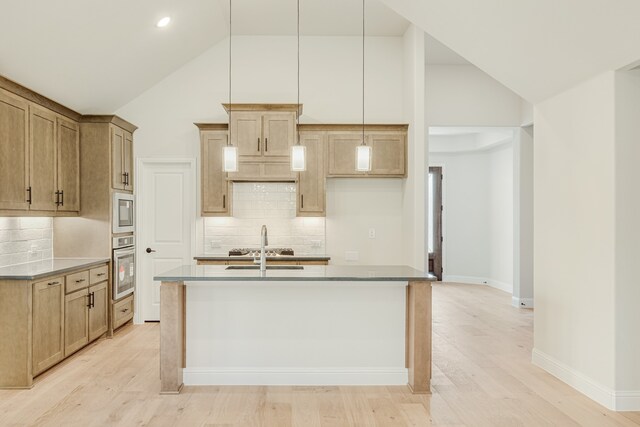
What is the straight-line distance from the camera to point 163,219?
5828mm

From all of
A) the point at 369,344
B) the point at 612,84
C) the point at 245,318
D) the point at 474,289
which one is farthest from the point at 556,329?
the point at 474,289

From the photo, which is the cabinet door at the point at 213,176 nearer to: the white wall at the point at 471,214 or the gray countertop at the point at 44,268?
the gray countertop at the point at 44,268

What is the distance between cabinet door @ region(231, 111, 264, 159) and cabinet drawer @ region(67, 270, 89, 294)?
7.14ft

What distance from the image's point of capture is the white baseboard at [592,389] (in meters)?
3.11

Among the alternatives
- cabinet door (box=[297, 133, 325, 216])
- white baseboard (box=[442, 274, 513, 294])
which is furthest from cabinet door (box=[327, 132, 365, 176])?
white baseboard (box=[442, 274, 513, 294])

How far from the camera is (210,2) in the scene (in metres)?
4.92

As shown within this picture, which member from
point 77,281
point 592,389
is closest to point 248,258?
point 77,281

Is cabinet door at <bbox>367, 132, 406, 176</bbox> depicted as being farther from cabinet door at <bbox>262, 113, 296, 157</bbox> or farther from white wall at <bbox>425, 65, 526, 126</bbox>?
white wall at <bbox>425, 65, 526, 126</bbox>

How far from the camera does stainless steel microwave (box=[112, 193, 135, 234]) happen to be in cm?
514

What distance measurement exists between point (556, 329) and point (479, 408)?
1138 mm

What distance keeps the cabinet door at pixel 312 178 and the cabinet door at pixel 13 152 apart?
2943mm

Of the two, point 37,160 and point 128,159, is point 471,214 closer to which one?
point 128,159

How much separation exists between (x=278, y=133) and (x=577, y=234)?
3.44 m

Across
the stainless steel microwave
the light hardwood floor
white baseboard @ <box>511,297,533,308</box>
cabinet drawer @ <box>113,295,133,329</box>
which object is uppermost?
the stainless steel microwave
